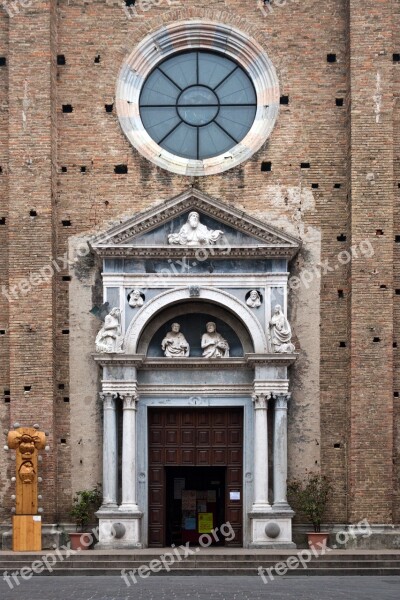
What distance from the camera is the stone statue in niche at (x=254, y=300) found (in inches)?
1156

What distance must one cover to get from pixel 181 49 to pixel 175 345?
20.5 feet

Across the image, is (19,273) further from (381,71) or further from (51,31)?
(381,71)

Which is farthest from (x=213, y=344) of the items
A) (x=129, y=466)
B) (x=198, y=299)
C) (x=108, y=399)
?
(x=129, y=466)

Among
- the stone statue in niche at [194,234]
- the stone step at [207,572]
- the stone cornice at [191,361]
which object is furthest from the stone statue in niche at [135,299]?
the stone step at [207,572]

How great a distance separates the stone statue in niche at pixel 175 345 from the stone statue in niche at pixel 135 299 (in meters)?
0.85

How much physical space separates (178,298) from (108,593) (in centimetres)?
879

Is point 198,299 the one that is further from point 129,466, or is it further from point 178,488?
point 178,488

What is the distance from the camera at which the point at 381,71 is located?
29438mm

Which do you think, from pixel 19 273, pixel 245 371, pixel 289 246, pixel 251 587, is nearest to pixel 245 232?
pixel 289 246

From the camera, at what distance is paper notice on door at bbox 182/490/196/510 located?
3069 centimetres
